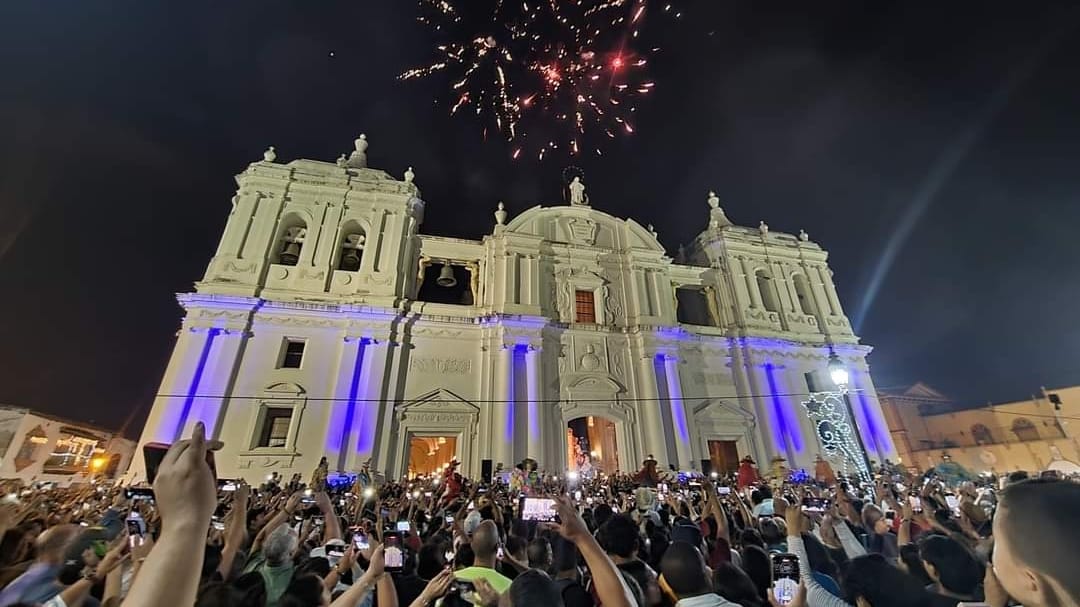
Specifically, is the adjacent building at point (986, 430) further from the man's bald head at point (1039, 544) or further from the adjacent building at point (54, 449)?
the adjacent building at point (54, 449)

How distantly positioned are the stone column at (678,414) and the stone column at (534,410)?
6089 millimetres

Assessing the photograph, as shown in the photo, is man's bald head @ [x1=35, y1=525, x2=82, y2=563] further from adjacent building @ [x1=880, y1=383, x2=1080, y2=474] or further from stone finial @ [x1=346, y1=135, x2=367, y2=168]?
adjacent building @ [x1=880, y1=383, x2=1080, y2=474]

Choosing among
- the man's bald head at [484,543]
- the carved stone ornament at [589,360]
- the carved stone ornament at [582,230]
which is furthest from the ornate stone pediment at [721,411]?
the man's bald head at [484,543]

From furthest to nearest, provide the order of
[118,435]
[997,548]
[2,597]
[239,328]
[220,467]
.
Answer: [118,435]
[239,328]
[220,467]
[2,597]
[997,548]

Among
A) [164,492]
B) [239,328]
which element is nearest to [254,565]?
[164,492]

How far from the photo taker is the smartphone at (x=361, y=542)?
346cm

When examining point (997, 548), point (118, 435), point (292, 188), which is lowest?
point (997, 548)

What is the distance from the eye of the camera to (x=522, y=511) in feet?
14.5

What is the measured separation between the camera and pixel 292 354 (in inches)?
697

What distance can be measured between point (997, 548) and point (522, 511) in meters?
3.63

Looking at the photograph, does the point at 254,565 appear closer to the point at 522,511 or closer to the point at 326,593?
the point at 326,593

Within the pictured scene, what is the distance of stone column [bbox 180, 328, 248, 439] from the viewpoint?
1519 cm

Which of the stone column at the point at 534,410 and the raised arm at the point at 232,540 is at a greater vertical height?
the stone column at the point at 534,410

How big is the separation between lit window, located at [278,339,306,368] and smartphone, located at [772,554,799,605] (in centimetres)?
1854
